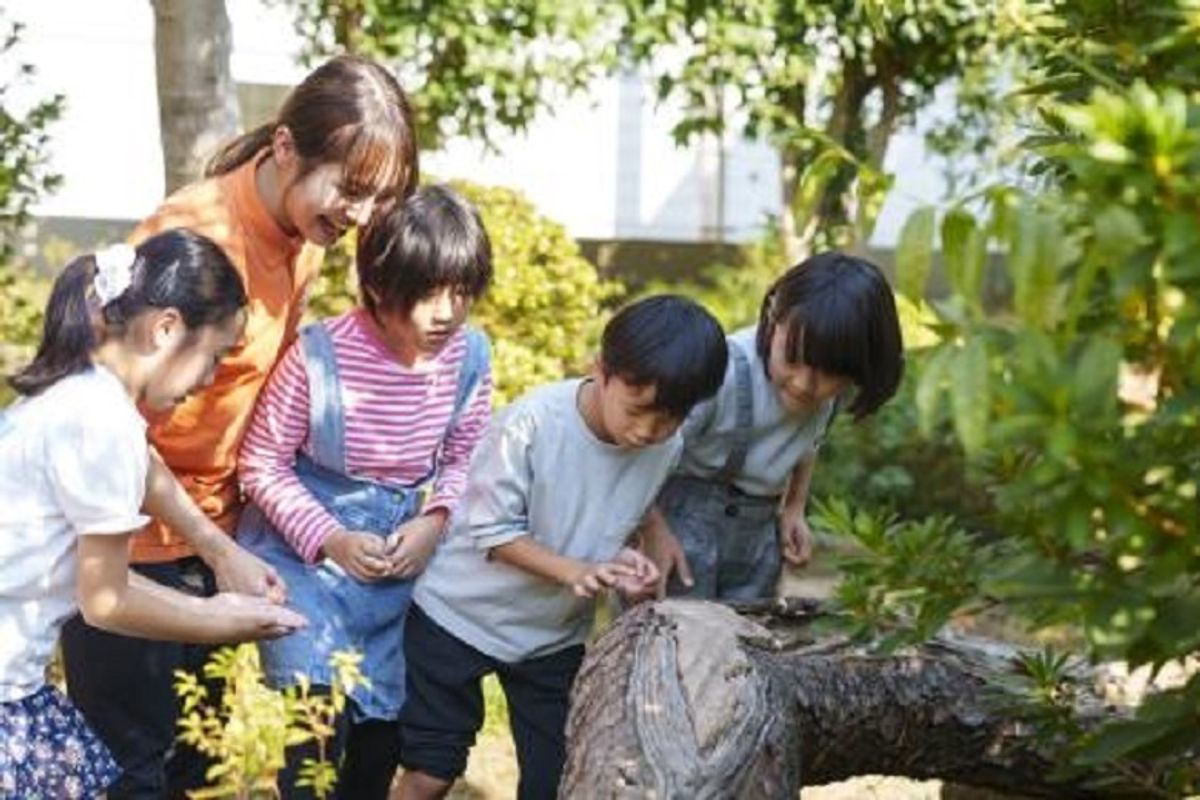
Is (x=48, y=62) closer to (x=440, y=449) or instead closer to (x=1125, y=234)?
(x=440, y=449)

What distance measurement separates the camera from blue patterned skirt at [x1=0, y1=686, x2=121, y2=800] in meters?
2.96

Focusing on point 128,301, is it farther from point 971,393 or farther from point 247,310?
point 971,393

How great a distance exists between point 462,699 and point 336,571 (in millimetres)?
357

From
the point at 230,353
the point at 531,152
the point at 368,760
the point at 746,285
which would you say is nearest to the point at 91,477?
the point at 230,353

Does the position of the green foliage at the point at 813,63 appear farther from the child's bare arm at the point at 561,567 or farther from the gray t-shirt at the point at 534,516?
the child's bare arm at the point at 561,567

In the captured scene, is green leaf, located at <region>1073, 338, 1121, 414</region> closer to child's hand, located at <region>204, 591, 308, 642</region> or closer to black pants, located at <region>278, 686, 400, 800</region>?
child's hand, located at <region>204, 591, 308, 642</region>

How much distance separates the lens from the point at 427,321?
3307 millimetres

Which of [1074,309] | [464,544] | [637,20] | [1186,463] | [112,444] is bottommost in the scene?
[464,544]

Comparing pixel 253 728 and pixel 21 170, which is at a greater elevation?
pixel 21 170

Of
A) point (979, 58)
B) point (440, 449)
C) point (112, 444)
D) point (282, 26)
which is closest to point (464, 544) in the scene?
point (440, 449)

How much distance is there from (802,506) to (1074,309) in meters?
2.34

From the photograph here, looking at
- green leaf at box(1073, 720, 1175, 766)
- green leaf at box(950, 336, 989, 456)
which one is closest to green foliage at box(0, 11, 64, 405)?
green leaf at box(1073, 720, 1175, 766)

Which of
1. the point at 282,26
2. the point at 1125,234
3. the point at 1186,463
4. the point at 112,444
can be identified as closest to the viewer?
the point at 1125,234

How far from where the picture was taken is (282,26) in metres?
11.7
